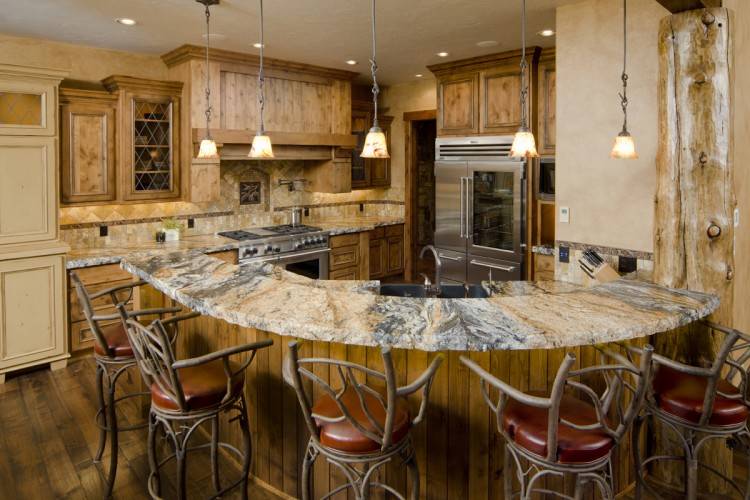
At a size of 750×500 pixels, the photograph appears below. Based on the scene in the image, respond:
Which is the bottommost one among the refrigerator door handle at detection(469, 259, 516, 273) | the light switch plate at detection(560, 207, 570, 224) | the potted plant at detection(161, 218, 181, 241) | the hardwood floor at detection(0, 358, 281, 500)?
the hardwood floor at detection(0, 358, 281, 500)

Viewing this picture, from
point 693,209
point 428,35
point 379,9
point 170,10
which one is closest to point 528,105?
point 428,35

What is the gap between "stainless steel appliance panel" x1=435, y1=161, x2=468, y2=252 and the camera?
5574 millimetres

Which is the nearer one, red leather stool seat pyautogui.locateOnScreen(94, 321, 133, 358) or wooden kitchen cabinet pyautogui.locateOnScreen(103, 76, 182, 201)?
red leather stool seat pyautogui.locateOnScreen(94, 321, 133, 358)

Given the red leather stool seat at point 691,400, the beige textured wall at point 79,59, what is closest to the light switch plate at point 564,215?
the red leather stool seat at point 691,400

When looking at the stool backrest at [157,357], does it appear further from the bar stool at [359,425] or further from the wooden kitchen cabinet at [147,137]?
the wooden kitchen cabinet at [147,137]

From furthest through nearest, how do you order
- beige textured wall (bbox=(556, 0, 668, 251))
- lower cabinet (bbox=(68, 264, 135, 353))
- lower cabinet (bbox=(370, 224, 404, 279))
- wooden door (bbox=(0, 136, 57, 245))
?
lower cabinet (bbox=(370, 224, 404, 279)), lower cabinet (bbox=(68, 264, 135, 353)), wooden door (bbox=(0, 136, 57, 245)), beige textured wall (bbox=(556, 0, 668, 251))

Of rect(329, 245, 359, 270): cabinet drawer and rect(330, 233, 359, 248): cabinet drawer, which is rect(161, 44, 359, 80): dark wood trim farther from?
rect(329, 245, 359, 270): cabinet drawer

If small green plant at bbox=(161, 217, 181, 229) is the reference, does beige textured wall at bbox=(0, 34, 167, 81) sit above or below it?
above

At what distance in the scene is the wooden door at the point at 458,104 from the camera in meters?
5.48

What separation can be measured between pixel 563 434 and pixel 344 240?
470 cm

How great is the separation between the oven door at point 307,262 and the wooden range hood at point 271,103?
3.51ft

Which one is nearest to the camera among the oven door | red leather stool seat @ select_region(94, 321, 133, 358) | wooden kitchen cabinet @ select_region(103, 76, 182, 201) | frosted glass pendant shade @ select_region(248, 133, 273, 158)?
red leather stool seat @ select_region(94, 321, 133, 358)

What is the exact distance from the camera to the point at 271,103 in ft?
18.6

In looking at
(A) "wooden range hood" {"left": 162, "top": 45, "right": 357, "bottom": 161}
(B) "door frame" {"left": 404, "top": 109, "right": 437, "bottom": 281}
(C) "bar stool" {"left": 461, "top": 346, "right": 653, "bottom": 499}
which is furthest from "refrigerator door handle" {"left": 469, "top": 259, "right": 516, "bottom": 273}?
(C) "bar stool" {"left": 461, "top": 346, "right": 653, "bottom": 499}
